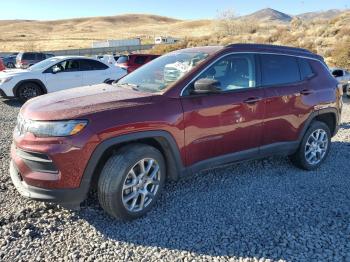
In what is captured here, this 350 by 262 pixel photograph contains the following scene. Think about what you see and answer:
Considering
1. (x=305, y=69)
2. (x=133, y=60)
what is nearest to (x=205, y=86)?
(x=305, y=69)

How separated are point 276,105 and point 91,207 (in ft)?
8.42

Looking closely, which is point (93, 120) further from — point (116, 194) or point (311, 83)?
point (311, 83)

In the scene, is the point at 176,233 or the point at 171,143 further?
the point at 171,143

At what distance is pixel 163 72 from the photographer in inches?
179

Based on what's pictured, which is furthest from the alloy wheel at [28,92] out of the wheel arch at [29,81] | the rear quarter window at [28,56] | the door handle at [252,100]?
the rear quarter window at [28,56]

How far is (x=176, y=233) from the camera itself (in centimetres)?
369

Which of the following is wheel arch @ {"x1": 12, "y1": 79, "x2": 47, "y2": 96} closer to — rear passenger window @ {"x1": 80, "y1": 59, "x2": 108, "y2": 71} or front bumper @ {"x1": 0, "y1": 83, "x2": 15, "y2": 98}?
front bumper @ {"x1": 0, "y1": 83, "x2": 15, "y2": 98}

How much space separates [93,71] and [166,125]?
889 centimetres

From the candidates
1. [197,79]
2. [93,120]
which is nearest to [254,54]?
[197,79]

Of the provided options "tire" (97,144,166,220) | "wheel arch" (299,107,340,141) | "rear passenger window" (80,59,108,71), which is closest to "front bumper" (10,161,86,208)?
"tire" (97,144,166,220)

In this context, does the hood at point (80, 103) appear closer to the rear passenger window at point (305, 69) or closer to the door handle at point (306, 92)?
the door handle at point (306, 92)

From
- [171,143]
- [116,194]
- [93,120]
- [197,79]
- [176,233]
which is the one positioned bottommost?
[176,233]

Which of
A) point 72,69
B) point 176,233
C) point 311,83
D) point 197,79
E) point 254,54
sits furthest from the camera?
point 72,69

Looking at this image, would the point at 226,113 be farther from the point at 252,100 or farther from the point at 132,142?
the point at 132,142
